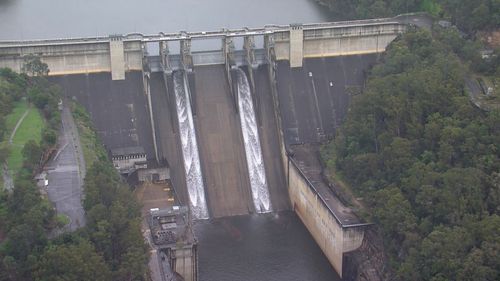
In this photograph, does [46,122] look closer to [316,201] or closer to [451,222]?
[316,201]

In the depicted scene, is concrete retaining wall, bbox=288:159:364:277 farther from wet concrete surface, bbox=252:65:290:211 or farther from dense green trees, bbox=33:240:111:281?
dense green trees, bbox=33:240:111:281

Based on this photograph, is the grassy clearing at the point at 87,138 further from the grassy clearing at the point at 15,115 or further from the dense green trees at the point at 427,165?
the dense green trees at the point at 427,165

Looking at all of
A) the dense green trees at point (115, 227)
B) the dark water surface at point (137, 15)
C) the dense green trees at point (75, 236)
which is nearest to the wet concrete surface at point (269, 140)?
the dense green trees at point (75, 236)

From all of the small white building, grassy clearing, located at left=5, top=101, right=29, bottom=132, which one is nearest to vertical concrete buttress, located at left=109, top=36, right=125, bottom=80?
the small white building

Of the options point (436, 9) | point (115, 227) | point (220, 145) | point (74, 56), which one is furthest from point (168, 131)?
point (436, 9)

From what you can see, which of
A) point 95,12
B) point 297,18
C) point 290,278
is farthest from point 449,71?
point 95,12

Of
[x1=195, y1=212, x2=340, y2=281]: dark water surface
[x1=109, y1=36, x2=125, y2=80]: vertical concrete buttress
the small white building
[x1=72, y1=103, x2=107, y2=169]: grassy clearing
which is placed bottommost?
[x1=195, y1=212, x2=340, y2=281]: dark water surface

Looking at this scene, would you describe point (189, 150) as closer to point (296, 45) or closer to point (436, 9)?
point (296, 45)
